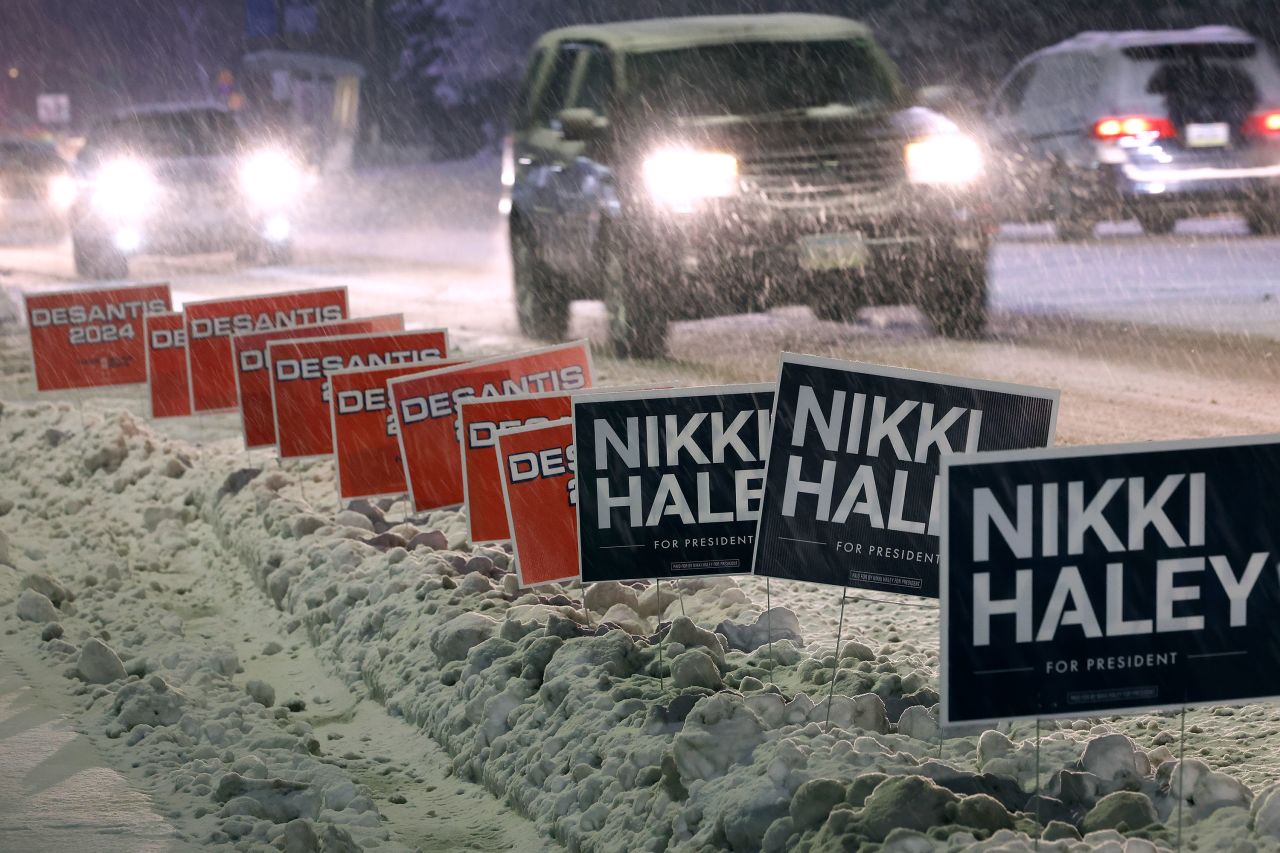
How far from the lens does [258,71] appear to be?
37281 mm

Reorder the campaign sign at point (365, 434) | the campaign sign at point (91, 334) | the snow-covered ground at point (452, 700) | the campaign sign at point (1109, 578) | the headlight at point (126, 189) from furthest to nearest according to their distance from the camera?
1. the headlight at point (126, 189)
2. the campaign sign at point (91, 334)
3. the campaign sign at point (365, 434)
4. the snow-covered ground at point (452, 700)
5. the campaign sign at point (1109, 578)

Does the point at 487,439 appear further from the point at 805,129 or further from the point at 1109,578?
the point at 805,129

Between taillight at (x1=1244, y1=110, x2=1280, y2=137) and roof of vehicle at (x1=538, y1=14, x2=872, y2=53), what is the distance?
192 inches

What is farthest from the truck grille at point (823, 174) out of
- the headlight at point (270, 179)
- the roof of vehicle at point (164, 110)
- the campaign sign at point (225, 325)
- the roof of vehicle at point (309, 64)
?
the roof of vehicle at point (309, 64)

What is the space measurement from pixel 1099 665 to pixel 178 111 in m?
16.6

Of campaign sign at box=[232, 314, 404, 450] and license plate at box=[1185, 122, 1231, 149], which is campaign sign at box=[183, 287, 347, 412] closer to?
campaign sign at box=[232, 314, 404, 450]

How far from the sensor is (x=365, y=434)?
647 centimetres

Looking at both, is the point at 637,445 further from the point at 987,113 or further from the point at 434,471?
the point at 987,113

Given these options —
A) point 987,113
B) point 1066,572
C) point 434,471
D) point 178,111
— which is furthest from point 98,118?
point 1066,572

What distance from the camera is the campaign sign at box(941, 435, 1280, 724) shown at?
3568 mm

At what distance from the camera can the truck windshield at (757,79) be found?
1009 centimetres

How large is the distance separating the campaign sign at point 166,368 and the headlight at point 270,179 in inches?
388

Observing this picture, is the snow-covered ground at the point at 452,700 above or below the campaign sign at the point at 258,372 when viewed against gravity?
below

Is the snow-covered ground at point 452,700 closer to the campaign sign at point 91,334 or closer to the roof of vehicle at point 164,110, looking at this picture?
the campaign sign at point 91,334
